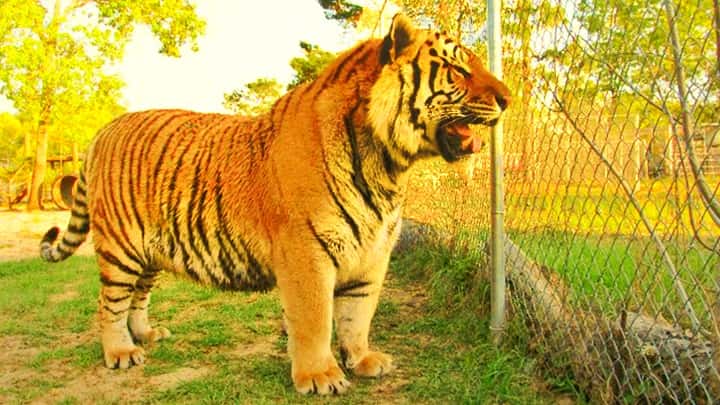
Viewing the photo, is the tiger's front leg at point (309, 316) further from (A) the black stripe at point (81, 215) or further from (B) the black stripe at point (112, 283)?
(A) the black stripe at point (81, 215)

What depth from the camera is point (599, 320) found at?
3283mm

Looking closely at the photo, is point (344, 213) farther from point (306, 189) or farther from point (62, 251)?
point (62, 251)

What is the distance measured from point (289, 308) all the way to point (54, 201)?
19.7 meters

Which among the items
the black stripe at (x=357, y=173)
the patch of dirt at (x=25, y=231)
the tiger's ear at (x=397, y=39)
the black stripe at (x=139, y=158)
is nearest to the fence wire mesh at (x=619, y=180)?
the tiger's ear at (x=397, y=39)

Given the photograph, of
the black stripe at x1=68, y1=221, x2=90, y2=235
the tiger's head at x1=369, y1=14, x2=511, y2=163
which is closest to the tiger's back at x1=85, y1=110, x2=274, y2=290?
the black stripe at x1=68, y1=221, x2=90, y2=235

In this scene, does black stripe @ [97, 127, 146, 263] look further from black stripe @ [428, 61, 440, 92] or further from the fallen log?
the fallen log

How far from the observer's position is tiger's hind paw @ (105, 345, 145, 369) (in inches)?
161

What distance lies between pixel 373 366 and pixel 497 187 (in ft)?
4.37

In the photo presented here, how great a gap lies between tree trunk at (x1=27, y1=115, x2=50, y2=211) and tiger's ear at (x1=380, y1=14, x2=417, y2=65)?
19.0 meters

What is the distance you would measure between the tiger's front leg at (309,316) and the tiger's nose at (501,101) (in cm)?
125

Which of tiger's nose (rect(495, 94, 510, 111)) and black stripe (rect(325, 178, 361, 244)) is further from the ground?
tiger's nose (rect(495, 94, 510, 111))

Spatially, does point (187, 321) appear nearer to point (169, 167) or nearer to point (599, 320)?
point (169, 167)

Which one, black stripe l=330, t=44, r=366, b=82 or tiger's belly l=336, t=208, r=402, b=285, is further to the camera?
black stripe l=330, t=44, r=366, b=82

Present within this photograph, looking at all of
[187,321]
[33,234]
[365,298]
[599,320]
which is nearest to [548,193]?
[599,320]
